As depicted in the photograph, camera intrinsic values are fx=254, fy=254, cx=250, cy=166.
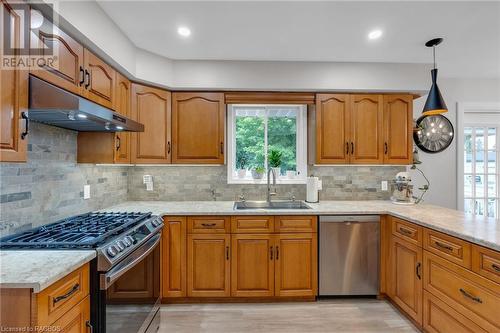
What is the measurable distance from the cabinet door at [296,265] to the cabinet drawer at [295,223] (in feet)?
0.20

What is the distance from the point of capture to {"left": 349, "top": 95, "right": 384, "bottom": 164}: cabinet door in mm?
2885

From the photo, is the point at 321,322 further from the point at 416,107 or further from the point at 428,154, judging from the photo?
the point at 416,107

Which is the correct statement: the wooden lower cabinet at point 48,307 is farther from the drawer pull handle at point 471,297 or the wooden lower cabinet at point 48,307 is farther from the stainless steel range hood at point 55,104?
Answer: the drawer pull handle at point 471,297

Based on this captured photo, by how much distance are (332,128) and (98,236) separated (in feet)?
8.01

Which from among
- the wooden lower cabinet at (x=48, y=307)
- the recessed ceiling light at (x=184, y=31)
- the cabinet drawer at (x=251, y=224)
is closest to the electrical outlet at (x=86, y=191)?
the wooden lower cabinet at (x=48, y=307)

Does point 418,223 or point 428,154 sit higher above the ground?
point 428,154

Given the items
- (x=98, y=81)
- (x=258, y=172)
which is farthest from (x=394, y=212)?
(x=98, y=81)

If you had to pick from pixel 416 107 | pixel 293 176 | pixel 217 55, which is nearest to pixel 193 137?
pixel 217 55

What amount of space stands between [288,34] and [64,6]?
1.64 meters

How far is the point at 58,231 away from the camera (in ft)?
5.29

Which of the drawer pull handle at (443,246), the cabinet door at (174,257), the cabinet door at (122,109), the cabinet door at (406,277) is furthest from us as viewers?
the cabinet door at (174,257)

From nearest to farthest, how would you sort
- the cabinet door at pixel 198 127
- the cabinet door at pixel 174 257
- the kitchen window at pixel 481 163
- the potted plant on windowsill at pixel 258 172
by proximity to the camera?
the cabinet door at pixel 174 257, the cabinet door at pixel 198 127, the potted plant on windowsill at pixel 258 172, the kitchen window at pixel 481 163

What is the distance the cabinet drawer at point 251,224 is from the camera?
2473 mm

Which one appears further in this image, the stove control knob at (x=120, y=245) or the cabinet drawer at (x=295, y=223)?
the cabinet drawer at (x=295, y=223)
